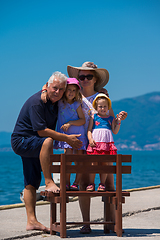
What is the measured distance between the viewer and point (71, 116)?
5285mm

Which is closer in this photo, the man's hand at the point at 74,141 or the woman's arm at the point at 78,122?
the man's hand at the point at 74,141

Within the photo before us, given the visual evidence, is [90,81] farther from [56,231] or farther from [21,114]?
[56,231]

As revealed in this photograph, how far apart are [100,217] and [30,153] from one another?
2.02 m

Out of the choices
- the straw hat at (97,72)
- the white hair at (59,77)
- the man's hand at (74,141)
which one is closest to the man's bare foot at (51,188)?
the man's hand at (74,141)

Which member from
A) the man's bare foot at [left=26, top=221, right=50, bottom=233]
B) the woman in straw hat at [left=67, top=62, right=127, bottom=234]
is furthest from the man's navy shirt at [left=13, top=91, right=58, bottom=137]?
the man's bare foot at [left=26, top=221, right=50, bottom=233]

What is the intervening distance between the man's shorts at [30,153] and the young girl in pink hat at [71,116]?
331mm

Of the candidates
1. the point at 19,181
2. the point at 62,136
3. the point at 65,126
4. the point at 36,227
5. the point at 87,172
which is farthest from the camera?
the point at 19,181

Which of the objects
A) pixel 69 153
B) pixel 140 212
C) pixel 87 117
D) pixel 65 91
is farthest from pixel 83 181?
pixel 140 212

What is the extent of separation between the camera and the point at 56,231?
5090 mm

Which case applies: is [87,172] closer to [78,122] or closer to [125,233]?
[78,122]

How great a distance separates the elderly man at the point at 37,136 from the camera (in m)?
5.04

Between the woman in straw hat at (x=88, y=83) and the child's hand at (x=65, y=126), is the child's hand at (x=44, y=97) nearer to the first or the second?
the child's hand at (x=65, y=126)

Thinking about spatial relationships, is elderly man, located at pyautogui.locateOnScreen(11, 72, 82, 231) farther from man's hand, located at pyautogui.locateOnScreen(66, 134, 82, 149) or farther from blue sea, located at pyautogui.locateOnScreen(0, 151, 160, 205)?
blue sea, located at pyautogui.locateOnScreen(0, 151, 160, 205)

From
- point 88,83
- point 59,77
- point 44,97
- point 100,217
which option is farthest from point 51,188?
point 100,217
